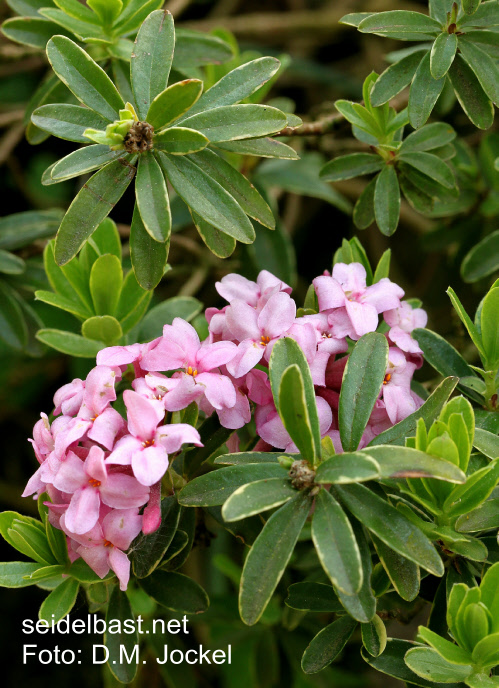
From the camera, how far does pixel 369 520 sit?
0.88 m

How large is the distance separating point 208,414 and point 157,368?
0.39ft

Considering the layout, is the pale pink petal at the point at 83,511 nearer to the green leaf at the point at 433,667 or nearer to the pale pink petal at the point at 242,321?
the pale pink petal at the point at 242,321

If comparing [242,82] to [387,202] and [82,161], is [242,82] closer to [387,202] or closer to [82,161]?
[82,161]

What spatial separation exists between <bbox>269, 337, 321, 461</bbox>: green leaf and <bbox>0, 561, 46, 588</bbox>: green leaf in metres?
0.46

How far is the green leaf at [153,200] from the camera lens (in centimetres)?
102

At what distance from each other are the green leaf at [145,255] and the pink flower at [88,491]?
32 cm

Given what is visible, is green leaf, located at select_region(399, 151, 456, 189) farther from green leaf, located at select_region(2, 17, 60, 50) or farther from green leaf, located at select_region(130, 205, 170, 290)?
green leaf, located at select_region(2, 17, 60, 50)

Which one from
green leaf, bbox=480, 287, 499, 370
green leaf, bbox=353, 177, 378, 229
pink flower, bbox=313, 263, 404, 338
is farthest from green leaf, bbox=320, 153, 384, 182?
green leaf, bbox=480, 287, 499, 370

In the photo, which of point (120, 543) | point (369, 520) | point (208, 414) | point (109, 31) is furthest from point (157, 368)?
point (109, 31)

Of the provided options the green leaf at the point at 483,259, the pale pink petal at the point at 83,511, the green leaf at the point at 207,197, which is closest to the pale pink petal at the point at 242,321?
the green leaf at the point at 207,197

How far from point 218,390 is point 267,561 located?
245 mm

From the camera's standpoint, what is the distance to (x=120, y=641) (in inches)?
44.7

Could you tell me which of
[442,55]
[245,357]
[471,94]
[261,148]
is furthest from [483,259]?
[245,357]

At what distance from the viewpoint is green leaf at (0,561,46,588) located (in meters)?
1.02
